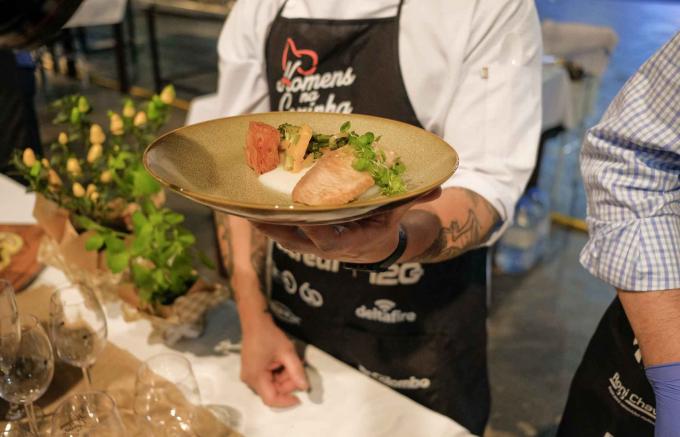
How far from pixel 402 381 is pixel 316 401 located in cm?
33

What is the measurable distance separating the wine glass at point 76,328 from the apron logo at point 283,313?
473mm

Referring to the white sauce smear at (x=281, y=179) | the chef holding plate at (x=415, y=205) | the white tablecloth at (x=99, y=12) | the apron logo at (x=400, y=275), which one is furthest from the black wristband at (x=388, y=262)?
the white tablecloth at (x=99, y=12)

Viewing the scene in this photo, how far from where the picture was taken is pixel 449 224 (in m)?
1.14

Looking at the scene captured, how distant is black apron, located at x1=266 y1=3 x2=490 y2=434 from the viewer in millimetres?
1291

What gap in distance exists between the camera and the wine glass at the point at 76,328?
1099 mm

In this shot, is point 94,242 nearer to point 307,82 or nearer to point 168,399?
point 168,399

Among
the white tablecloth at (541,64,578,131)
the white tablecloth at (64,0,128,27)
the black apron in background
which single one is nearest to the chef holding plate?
the black apron in background

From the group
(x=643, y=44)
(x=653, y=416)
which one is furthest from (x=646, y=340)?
(x=643, y=44)

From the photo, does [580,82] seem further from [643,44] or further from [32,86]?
[643,44]

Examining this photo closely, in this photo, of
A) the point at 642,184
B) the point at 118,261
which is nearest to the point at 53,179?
the point at 118,261

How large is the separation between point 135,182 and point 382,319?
1.92ft

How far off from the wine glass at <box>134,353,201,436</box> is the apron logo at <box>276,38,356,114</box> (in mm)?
593

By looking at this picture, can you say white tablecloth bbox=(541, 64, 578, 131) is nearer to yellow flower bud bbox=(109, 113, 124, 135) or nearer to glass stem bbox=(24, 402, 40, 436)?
yellow flower bud bbox=(109, 113, 124, 135)

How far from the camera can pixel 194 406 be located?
1029 mm
